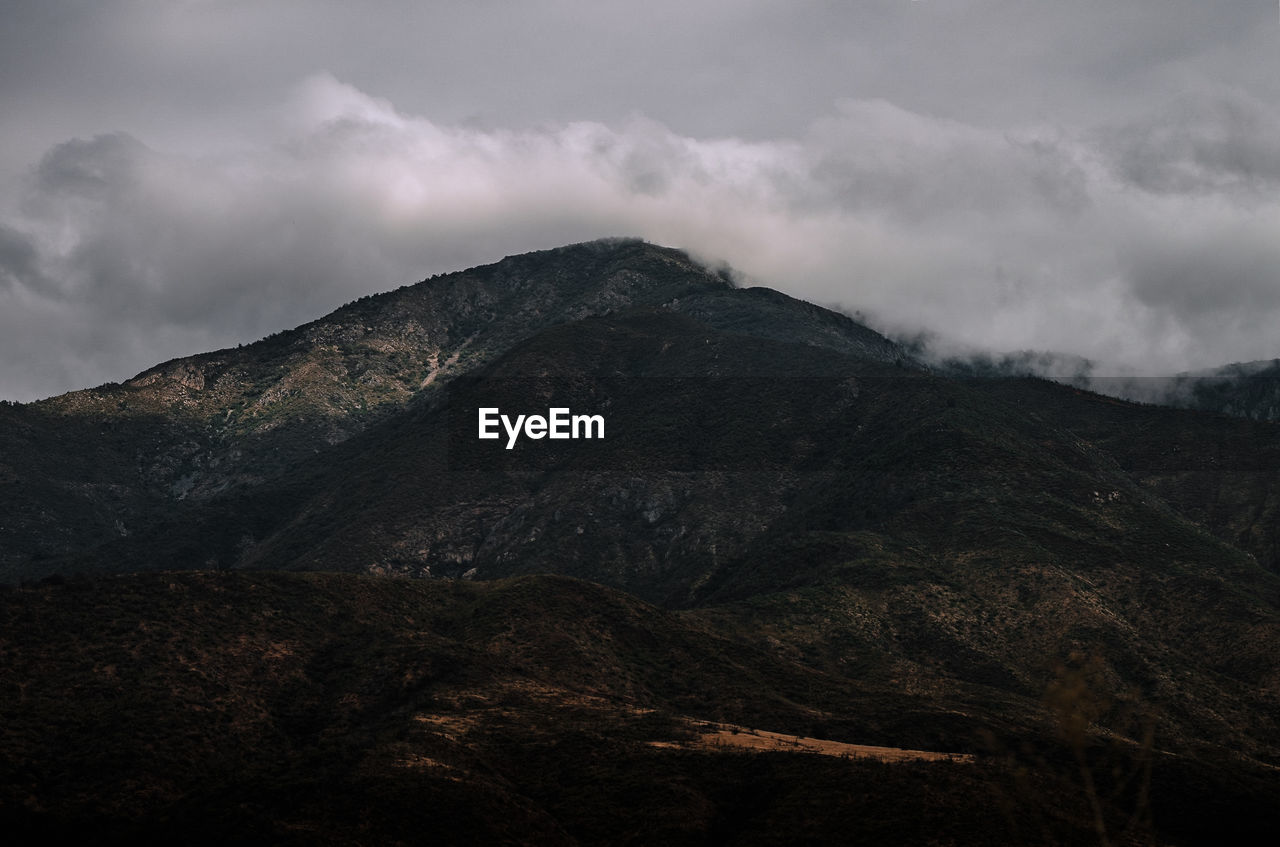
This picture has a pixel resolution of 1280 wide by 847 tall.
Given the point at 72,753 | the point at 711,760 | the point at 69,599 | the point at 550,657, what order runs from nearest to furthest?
the point at 72,753, the point at 711,760, the point at 69,599, the point at 550,657

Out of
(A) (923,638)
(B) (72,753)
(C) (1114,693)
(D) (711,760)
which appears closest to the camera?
(B) (72,753)

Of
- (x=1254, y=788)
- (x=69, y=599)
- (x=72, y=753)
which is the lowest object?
(x=1254, y=788)

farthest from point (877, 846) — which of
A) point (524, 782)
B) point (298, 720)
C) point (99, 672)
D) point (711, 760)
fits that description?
point (99, 672)

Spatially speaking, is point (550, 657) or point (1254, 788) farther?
point (550, 657)

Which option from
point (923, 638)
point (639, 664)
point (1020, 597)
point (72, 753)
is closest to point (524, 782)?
point (72, 753)

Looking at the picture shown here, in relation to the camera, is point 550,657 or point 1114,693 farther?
point 1114,693

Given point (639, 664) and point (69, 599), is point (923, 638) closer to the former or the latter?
point (639, 664)

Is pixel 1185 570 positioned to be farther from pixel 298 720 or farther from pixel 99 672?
pixel 99 672

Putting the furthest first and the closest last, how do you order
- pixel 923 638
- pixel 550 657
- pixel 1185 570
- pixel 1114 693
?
1. pixel 1185 570
2. pixel 923 638
3. pixel 1114 693
4. pixel 550 657

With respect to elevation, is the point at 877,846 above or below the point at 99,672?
below
